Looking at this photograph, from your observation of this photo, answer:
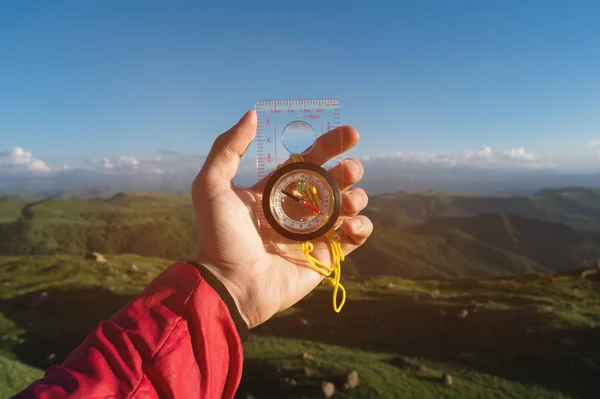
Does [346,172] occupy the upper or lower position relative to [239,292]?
upper

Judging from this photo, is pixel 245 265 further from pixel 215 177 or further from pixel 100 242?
pixel 100 242

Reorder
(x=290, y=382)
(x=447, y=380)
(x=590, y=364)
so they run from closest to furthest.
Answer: (x=290, y=382) → (x=447, y=380) → (x=590, y=364)

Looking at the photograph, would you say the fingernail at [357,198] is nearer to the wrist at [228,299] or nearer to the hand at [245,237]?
the hand at [245,237]

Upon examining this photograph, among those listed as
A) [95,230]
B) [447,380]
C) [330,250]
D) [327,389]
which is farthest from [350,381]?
[95,230]

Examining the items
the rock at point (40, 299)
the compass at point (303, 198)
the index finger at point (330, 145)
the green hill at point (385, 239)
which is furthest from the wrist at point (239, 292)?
the green hill at point (385, 239)

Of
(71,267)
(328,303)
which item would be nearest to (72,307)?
(71,267)

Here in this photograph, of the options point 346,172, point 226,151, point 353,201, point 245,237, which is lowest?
point 245,237

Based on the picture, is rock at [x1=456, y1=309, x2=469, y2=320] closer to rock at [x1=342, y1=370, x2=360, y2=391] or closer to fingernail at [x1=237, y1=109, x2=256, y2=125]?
rock at [x1=342, y1=370, x2=360, y2=391]

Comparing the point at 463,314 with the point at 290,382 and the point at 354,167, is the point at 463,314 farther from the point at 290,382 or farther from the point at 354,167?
the point at 354,167

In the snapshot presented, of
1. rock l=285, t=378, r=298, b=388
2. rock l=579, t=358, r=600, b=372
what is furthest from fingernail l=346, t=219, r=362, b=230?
rock l=579, t=358, r=600, b=372
